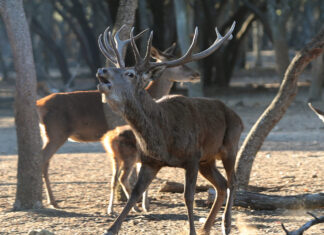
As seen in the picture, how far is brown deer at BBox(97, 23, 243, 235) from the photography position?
588 centimetres

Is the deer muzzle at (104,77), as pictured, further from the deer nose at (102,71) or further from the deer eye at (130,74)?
the deer eye at (130,74)

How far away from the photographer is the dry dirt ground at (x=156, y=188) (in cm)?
694

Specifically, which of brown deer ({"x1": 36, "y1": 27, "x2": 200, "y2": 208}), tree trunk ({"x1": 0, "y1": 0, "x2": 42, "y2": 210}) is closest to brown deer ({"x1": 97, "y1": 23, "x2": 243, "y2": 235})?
tree trunk ({"x1": 0, "y1": 0, "x2": 42, "y2": 210})

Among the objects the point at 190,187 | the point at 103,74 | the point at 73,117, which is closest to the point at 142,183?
the point at 190,187

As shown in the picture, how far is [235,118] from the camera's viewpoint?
719 centimetres

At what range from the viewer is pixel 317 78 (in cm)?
1944

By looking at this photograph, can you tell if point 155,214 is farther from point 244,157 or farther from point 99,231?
point 244,157

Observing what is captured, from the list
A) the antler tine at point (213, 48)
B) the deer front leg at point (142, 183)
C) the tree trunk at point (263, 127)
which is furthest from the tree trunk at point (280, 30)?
the deer front leg at point (142, 183)

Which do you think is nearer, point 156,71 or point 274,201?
point 156,71

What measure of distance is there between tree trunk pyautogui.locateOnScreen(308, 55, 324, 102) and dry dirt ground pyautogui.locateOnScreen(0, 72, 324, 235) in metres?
3.07

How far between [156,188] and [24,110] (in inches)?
110

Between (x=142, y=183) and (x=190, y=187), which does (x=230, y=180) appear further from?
(x=142, y=183)

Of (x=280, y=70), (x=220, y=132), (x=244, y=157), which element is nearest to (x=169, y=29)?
(x=280, y=70)

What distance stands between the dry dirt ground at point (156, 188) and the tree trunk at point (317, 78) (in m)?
→ 3.07
